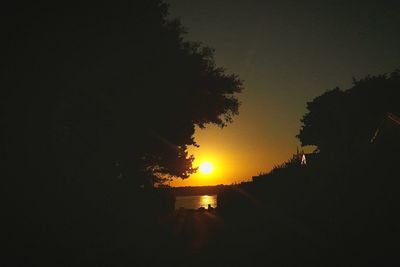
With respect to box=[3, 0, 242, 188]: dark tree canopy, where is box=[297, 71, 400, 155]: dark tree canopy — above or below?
above

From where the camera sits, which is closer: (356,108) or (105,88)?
(105,88)

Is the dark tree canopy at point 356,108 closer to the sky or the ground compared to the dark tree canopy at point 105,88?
closer to the sky

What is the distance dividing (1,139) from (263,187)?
1263 cm

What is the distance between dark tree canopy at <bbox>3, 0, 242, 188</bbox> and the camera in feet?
46.2

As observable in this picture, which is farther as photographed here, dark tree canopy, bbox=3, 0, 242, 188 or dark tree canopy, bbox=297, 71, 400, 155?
dark tree canopy, bbox=297, 71, 400, 155

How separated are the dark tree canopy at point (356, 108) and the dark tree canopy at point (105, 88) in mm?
28015

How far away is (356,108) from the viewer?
159 feet

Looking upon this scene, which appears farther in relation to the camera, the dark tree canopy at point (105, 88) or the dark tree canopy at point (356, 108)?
the dark tree canopy at point (356, 108)

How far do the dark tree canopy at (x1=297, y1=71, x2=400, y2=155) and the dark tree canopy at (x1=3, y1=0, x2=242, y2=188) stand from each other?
28015 mm

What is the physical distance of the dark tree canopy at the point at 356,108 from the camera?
1836 inches

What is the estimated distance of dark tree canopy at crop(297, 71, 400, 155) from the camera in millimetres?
46625

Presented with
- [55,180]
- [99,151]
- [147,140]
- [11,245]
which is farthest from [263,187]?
[11,245]

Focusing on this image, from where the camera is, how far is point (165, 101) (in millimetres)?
19250

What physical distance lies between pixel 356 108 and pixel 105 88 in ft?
135
